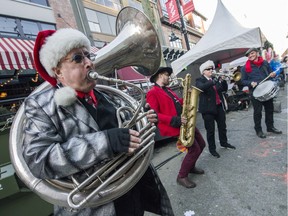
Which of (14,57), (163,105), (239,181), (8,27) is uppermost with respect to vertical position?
(8,27)

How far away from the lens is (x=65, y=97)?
1.09 metres

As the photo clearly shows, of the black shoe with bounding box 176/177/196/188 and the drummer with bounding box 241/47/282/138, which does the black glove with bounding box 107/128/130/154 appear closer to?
the black shoe with bounding box 176/177/196/188

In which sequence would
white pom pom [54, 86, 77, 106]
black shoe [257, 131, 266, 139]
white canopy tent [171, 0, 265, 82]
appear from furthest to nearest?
white canopy tent [171, 0, 265, 82]
black shoe [257, 131, 266, 139]
white pom pom [54, 86, 77, 106]

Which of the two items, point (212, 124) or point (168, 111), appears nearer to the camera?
point (168, 111)

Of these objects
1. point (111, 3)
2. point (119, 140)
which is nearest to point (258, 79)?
point (119, 140)

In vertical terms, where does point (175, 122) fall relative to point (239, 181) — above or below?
above

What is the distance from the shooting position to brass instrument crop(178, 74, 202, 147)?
8.89ft

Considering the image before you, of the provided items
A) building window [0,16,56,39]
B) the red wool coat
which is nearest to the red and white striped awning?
building window [0,16,56,39]

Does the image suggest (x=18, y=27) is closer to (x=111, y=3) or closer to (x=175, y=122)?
(x=111, y=3)

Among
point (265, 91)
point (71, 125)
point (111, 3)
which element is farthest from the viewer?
point (111, 3)

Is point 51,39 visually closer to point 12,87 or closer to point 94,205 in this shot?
point 94,205

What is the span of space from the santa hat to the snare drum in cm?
366

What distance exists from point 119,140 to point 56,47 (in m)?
0.68

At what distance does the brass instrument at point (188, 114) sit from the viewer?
2.71 meters
